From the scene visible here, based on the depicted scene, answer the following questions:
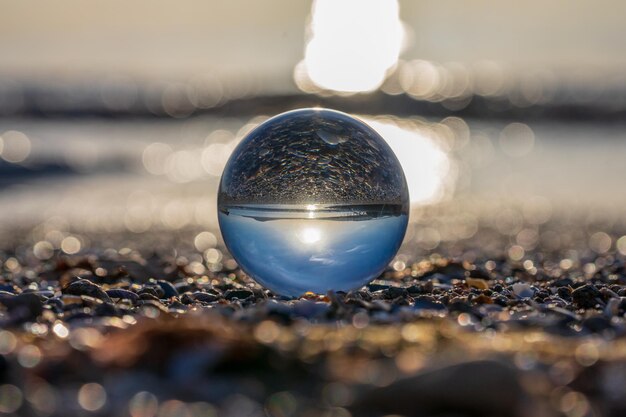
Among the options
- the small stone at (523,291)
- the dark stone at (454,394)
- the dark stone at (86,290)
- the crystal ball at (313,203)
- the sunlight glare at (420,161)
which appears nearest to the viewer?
the dark stone at (454,394)

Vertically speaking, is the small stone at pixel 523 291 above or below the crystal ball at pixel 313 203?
below


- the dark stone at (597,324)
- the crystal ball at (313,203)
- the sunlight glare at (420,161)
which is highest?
the crystal ball at (313,203)

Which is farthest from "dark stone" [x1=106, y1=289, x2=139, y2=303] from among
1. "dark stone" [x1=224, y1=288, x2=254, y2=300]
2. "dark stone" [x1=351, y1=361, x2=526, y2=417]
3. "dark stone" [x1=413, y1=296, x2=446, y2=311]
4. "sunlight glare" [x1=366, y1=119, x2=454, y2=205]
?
"sunlight glare" [x1=366, y1=119, x2=454, y2=205]

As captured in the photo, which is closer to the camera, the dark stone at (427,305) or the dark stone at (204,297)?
the dark stone at (427,305)

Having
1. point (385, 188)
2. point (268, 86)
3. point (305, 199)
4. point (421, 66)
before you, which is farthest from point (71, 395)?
point (421, 66)

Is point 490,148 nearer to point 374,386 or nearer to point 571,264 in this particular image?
point 571,264

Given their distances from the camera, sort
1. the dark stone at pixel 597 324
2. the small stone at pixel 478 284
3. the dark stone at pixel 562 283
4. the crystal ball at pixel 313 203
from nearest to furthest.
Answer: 1. the dark stone at pixel 597 324
2. the crystal ball at pixel 313 203
3. the small stone at pixel 478 284
4. the dark stone at pixel 562 283

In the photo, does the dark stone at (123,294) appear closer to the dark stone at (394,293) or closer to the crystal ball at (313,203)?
the crystal ball at (313,203)

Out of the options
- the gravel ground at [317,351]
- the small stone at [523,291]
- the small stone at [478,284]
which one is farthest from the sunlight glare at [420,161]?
the gravel ground at [317,351]

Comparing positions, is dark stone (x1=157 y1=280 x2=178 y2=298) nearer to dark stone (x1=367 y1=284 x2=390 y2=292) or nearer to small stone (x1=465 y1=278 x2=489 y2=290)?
dark stone (x1=367 y1=284 x2=390 y2=292)
